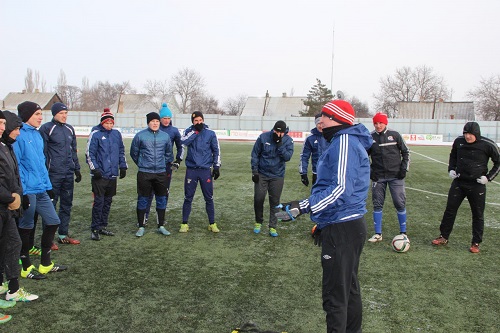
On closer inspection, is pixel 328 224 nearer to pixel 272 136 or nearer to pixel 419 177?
pixel 272 136

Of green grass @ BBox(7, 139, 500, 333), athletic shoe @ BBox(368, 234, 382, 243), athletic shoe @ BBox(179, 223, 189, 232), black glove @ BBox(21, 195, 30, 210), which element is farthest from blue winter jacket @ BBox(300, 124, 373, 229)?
athletic shoe @ BBox(179, 223, 189, 232)

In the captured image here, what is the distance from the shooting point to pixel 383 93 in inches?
3046

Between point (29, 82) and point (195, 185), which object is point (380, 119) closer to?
point (195, 185)

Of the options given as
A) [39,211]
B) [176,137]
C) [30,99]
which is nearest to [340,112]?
[39,211]

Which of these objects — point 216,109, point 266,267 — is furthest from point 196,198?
point 216,109

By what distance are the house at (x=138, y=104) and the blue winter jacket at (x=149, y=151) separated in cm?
6253

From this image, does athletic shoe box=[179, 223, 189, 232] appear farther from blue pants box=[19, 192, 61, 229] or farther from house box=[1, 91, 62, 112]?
house box=[1, 91, 62, 112]

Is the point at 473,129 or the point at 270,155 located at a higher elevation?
the point at 473,129

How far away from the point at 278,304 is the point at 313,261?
1.52 meters

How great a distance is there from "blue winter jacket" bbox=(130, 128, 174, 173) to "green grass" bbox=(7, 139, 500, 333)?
Answer: 1179mm

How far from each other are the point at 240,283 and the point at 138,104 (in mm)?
68491

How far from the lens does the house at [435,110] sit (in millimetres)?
61375

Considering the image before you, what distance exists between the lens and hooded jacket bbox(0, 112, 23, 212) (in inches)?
159

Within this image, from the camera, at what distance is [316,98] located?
6456cm
